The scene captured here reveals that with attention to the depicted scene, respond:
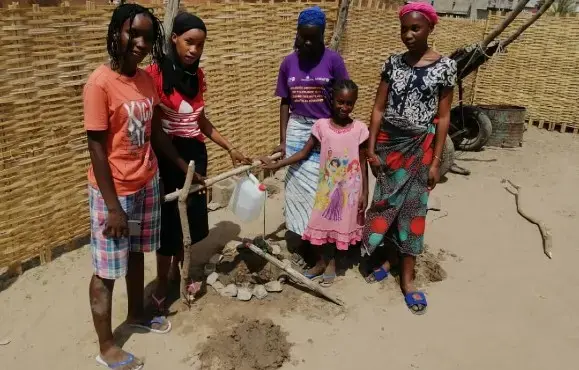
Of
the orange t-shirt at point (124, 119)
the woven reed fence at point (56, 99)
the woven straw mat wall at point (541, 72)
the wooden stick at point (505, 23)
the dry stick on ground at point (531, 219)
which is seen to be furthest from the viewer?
the woven straw mat wall at point (541, 72)

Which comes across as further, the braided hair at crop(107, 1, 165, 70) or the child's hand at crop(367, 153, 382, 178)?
the child's hand at crop(367, 153, 382, 178)

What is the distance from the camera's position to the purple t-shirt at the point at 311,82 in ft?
10.7

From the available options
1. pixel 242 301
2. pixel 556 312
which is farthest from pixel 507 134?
pixel 242 301

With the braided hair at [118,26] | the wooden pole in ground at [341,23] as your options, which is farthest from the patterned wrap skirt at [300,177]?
the wooden pole in ground at [341,23]

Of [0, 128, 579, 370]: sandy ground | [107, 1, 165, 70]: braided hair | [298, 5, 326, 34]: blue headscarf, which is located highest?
[298, 5, 326, 34]: blue headscarf

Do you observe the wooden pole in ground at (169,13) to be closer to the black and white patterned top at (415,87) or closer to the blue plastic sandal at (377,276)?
the black and white patterned top at (415,87)

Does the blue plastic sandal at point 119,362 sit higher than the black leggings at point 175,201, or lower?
lower

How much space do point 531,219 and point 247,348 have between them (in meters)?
3.56

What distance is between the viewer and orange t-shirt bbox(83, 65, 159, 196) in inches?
82.7

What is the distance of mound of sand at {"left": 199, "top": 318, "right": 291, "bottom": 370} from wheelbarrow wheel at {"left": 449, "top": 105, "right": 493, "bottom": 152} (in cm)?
566

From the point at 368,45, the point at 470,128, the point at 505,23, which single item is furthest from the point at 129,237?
the point at 470,128

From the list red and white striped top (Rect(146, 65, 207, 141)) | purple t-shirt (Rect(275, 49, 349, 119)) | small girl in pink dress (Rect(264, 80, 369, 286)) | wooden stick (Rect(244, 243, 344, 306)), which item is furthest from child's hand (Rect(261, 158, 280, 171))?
wooden stick (Rect(244, 243, 344, 306))

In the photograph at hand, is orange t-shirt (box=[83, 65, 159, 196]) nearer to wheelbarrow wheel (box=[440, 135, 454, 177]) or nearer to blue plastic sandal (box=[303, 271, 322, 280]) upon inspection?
blue plastic sandal (box=[303, 271, 322, 280])

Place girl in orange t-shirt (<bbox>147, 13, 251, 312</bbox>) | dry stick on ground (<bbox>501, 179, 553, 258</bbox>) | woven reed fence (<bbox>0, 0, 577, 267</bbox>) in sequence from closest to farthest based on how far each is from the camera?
girl in orange t-shirt (<bbox>147, 13, 251, 312</bbox>) < woven reed fence (<bbox>0, 0, 577, 267</bbox>) < dry stick on ground (<bbox>501, 179, 553, 258</bbox>)
